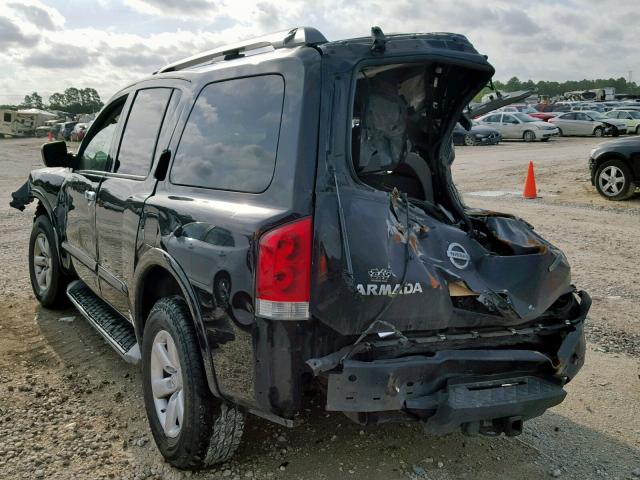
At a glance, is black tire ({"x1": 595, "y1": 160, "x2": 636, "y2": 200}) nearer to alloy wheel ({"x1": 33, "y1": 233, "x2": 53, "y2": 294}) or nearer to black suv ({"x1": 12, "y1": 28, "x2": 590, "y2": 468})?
black suv ({"x1": 12, "y1": 28, "x2": 590, "y2": 468})

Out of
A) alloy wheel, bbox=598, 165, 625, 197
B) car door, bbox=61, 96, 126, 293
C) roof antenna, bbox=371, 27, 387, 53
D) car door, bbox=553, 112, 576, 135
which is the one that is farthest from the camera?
car door, bbox=553, 112, 576, 135

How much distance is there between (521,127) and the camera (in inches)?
1254

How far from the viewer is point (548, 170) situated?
17766 millimetres

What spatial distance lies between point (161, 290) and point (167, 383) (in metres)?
0.56

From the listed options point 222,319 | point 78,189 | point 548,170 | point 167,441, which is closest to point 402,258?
point 222,319

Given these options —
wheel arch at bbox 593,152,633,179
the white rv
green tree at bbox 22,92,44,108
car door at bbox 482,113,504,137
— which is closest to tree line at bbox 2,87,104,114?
green tree at bbox 22,92,44,108

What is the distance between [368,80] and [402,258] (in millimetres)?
1115

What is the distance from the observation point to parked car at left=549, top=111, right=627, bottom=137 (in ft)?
109

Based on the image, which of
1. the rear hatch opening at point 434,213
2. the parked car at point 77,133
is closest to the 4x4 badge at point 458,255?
the rear hatch opening at point 434,213

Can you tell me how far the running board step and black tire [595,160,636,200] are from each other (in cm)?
1060

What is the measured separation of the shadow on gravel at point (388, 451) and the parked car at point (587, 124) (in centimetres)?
3340

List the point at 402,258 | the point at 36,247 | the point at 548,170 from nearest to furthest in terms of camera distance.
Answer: the point at 402,258 < the point at 36,247 < the point at 548,170

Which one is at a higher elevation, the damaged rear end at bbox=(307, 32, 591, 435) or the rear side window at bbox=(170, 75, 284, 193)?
the rear side window at bbox=(170, 75, 284, 193)

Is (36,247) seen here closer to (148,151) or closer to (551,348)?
(148,151)
